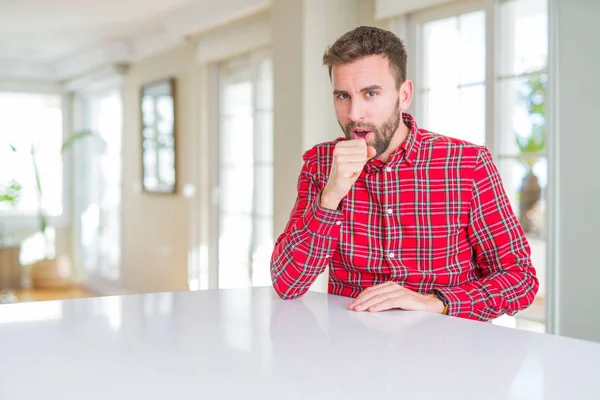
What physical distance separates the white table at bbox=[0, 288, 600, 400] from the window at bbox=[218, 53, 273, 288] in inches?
Answer: 143

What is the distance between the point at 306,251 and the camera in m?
1.70

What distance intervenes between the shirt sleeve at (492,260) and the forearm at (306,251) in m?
0.29

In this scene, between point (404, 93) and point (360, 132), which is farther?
point (404, 93)

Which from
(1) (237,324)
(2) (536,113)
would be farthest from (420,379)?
(2) (536,113)

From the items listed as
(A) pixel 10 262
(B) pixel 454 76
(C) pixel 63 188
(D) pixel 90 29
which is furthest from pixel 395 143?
(C) pixel 63 188

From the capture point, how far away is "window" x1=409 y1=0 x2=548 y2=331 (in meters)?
3.28

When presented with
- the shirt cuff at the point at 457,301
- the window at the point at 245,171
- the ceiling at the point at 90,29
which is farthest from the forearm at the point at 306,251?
the window at the point at 245,171

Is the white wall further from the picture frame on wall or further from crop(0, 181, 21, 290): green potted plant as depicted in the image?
crop(0, 181, 21, 290): green potted plant

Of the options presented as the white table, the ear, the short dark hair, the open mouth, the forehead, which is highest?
the short dark hair

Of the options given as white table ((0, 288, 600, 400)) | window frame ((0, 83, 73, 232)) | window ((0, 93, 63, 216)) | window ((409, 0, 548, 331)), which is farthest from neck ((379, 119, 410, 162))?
window frame ((0, 83, 73, 232))

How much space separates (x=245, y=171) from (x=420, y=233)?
12.1 feet

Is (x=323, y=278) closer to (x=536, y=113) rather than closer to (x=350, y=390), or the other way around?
(x=350, y=390)

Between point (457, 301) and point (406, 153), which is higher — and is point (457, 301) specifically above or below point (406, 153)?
below

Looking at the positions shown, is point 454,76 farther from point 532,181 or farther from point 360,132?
point 532,181
